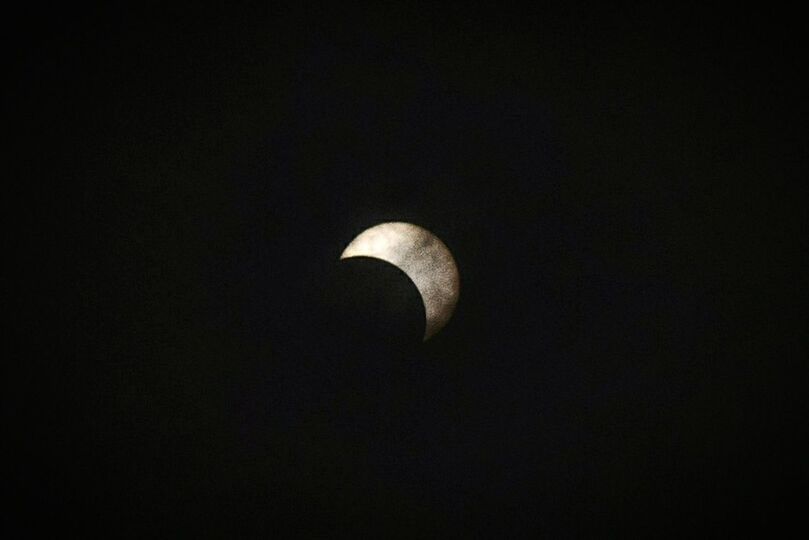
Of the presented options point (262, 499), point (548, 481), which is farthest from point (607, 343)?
point (262, 499)

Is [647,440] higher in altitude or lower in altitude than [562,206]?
lower

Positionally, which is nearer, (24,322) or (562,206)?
(24,322)

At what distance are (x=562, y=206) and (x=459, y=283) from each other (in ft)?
1.72

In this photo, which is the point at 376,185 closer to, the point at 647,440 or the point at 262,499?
the point at 262,499

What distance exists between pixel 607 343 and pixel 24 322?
7.47 ft

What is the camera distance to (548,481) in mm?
2541

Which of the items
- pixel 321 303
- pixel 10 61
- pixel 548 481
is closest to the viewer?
pixel 10 61

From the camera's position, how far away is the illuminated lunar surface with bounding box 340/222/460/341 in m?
2.35

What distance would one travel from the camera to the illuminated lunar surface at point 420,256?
2354mm

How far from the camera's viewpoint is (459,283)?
2.40 metres

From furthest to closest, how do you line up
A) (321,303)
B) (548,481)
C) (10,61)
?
(548,481), (321,303), (10,61)

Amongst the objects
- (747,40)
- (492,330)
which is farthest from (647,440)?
(747,40)

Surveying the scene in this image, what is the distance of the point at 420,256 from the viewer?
2.37 metres

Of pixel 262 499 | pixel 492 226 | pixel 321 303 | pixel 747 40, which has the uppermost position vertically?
pixel 747 40
